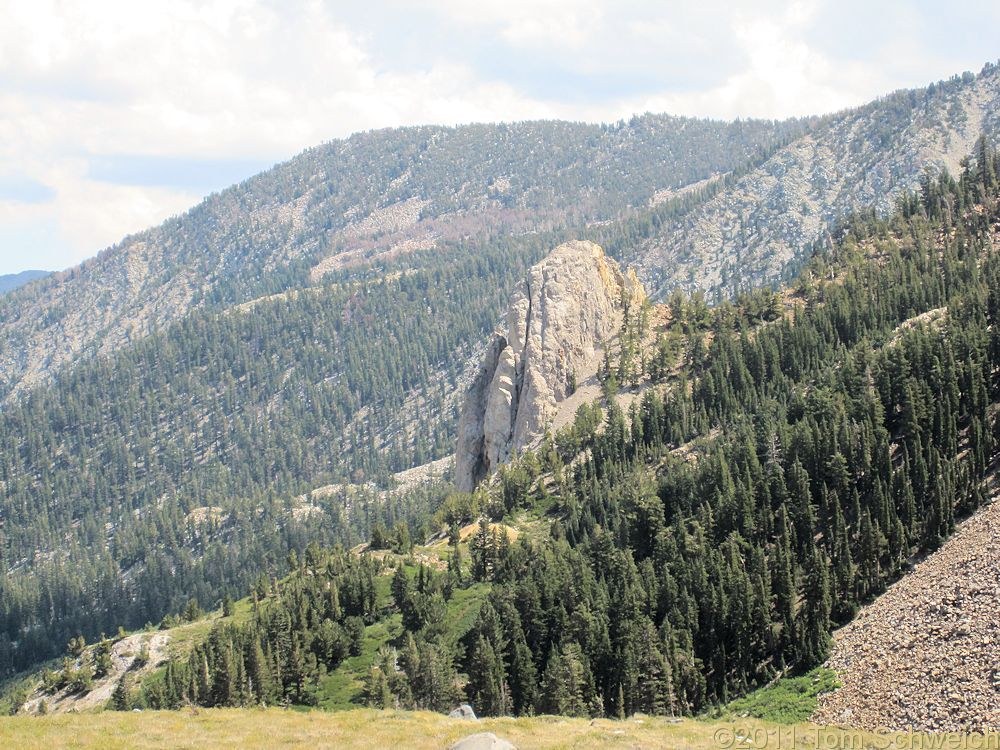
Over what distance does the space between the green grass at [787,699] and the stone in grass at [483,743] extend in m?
33.4

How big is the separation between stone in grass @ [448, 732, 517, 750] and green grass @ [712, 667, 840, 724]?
3339cm

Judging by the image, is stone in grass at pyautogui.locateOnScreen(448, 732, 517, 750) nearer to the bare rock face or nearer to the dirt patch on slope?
the dirt patch on slope

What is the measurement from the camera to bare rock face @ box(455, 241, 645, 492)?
17525 cm

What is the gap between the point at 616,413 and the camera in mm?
158750

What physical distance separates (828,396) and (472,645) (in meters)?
57.1

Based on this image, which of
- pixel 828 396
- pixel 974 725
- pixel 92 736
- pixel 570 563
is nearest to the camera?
pixel 92 736

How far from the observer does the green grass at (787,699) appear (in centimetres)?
7525

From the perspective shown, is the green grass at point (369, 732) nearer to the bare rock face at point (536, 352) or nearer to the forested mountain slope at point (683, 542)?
the forested mountain slope at point (683, 542)

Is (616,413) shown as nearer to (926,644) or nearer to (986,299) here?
(986,299)

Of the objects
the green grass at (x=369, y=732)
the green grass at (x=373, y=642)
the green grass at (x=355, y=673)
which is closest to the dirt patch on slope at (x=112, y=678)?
the green grass at (x=355, y=673)

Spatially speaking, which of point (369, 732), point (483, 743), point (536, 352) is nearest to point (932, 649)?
point (483, 743)

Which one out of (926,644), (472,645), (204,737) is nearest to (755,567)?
(926,644)

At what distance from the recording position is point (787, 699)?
78625 mm

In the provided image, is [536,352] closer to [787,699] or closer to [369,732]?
[787,699]
